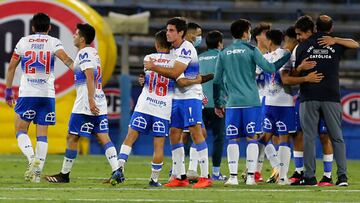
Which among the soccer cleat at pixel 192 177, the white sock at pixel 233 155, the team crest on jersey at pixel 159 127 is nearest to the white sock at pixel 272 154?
the soccer cleat at pixel 192 177

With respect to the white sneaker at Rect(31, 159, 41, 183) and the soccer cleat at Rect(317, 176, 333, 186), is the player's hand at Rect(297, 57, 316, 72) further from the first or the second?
the white sneaker at Rect(31, 159, 41, 183)

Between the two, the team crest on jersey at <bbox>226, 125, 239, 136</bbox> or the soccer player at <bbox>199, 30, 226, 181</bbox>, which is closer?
the team crest on jersey at <bbox>226, 125, 239, 136</bbox>

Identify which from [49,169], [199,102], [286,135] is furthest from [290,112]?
[49,169]

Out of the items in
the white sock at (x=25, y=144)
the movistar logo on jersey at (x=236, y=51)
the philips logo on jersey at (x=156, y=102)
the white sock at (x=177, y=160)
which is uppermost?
the movistar logo on jersey at (x=236, y=51)

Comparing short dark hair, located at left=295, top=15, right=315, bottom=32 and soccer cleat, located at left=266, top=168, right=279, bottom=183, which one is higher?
short dark hair, located at left=295, top=15, right=315, bottom=32

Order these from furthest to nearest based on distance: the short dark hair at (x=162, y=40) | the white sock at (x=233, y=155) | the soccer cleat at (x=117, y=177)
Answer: the white sock at (x=233, y=155) < the short dark hair at (x=162, y=40) < the soccer cleat at (x=117, y=177)

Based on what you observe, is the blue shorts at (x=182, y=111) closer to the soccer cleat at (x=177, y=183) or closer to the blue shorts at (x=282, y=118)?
the soccer cleat at (x=177, y=183)

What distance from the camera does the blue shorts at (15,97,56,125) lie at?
14.2 metres

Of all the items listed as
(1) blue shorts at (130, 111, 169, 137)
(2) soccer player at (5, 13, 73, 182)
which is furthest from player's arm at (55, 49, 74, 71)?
(1) blue shorts at (130, 111, 169, 137)

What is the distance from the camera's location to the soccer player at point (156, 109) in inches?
517

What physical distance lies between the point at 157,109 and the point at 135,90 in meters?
10.2

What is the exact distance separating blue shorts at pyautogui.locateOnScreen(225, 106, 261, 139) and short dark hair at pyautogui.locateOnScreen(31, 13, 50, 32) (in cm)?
254

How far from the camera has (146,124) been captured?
1317 cm

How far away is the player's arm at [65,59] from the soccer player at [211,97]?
2324 millimetres
